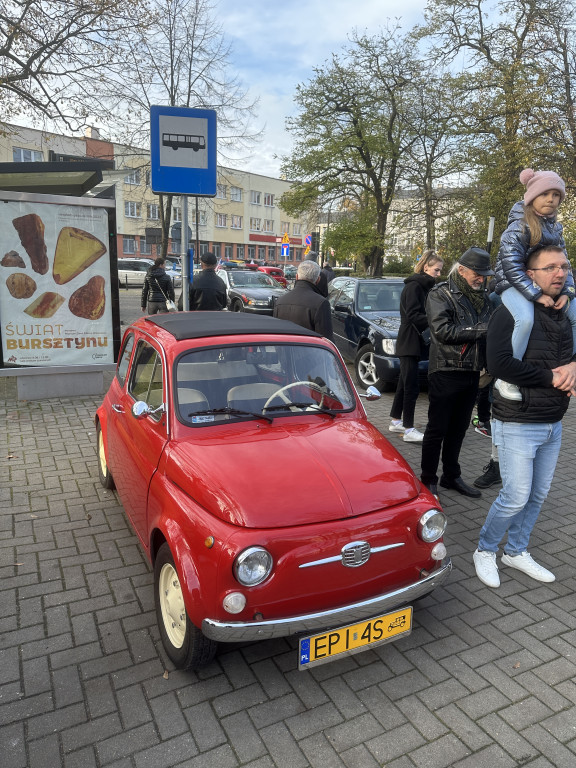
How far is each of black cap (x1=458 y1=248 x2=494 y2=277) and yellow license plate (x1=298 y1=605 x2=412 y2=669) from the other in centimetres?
291

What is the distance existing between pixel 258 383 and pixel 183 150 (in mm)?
4090

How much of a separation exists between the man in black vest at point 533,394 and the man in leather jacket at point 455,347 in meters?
0.99

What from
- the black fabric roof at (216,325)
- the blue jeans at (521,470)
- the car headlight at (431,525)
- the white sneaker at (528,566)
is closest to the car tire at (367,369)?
the black fabric roof at (216,325)

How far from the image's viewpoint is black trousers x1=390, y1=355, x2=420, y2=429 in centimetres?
634

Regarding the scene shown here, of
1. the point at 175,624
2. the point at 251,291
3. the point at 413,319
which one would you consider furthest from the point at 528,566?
the point at 251,291

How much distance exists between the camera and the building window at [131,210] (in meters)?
54.8

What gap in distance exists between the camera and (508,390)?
3521 millimetres

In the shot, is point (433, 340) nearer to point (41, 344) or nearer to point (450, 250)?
point (41, 344)

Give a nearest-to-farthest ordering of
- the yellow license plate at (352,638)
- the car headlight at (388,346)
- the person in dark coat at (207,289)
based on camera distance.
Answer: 1. the yellow license plate at (352,638)
2. the car headlight at (388,346)
3. the person in dark coat at (207,289)

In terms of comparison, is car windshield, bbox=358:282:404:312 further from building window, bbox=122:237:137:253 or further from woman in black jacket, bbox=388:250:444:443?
building window, bbox=122:237:137:253

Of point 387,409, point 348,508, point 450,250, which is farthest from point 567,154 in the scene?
point 348,508

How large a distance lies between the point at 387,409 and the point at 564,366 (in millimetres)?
4818

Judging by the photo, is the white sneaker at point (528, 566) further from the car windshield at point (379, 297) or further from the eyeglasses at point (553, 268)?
the car windshield at point (379, 297)

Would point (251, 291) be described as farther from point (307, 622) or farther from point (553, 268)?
point (307, 622)
